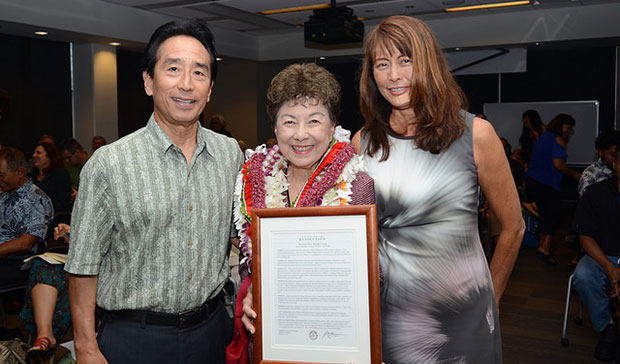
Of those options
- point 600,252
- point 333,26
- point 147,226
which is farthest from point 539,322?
point 333,26

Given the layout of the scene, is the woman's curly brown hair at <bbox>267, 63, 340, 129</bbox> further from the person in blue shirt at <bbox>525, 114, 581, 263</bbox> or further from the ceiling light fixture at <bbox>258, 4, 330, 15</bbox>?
the ceiling light fixture at <bbox>258, 4, 330, 15</bbox>

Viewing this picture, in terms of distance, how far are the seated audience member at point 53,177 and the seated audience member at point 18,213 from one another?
5.09 feet

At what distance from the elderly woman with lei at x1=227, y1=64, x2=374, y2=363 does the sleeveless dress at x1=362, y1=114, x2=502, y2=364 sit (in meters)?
0.12

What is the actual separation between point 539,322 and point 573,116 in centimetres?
785

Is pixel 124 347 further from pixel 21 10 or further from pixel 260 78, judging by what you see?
pixel 260 78

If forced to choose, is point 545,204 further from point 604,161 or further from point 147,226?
point 147,226

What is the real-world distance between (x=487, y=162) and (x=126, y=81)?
35.6 feet

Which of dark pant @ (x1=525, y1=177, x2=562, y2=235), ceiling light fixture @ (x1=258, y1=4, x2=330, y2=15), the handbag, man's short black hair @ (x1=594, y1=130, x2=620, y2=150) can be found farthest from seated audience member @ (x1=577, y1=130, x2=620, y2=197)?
ceiling light fixture @ (x1=258, y1=4, x2=330, y2=15)

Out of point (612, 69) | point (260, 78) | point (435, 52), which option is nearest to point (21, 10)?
point (260, 78)

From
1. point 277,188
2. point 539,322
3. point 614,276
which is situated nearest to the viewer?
point 277,188

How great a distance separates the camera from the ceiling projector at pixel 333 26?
8141 millimetres

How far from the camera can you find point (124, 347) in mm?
1723

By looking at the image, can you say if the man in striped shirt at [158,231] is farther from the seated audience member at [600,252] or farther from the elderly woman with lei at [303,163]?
the seated audience member at [600,252]

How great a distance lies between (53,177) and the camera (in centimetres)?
621
